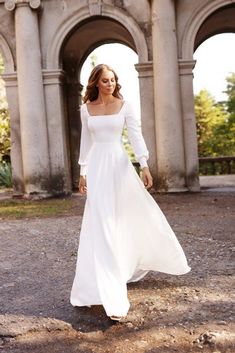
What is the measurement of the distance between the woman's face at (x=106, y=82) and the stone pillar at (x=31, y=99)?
847 cm

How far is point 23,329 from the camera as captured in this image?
3244 millimetres

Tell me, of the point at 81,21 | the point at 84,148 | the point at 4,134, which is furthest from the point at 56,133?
the point at 4,134

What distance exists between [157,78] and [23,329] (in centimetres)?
874

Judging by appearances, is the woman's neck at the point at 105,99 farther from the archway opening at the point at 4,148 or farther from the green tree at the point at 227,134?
the green tree at the point at 227,134

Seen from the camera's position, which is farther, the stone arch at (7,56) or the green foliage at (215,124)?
the green foliage at (215,124)

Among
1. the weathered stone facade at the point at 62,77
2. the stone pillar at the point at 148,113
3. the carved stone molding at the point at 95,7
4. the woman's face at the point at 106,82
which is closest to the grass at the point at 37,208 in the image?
the weathered stone facade at the point at 62,77

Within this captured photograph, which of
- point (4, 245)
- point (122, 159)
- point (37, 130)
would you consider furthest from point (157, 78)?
point (122, 159)

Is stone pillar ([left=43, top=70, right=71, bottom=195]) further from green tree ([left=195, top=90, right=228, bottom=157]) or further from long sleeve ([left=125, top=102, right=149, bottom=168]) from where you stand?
green tree ([left=195, top=90, right=228, bottom=157])

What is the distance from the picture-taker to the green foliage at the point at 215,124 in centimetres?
3145

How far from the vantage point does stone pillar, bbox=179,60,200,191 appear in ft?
37.0

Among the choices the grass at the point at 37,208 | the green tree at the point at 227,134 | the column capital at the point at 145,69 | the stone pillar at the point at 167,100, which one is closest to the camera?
the grass at the point at 37,208

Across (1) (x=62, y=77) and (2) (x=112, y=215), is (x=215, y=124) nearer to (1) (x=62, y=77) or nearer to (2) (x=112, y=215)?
(1) (x=62, y=77)

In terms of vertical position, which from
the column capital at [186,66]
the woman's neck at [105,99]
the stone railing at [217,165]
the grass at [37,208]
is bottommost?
the grass at [37,208]

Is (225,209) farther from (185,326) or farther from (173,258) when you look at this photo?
(185,326)
